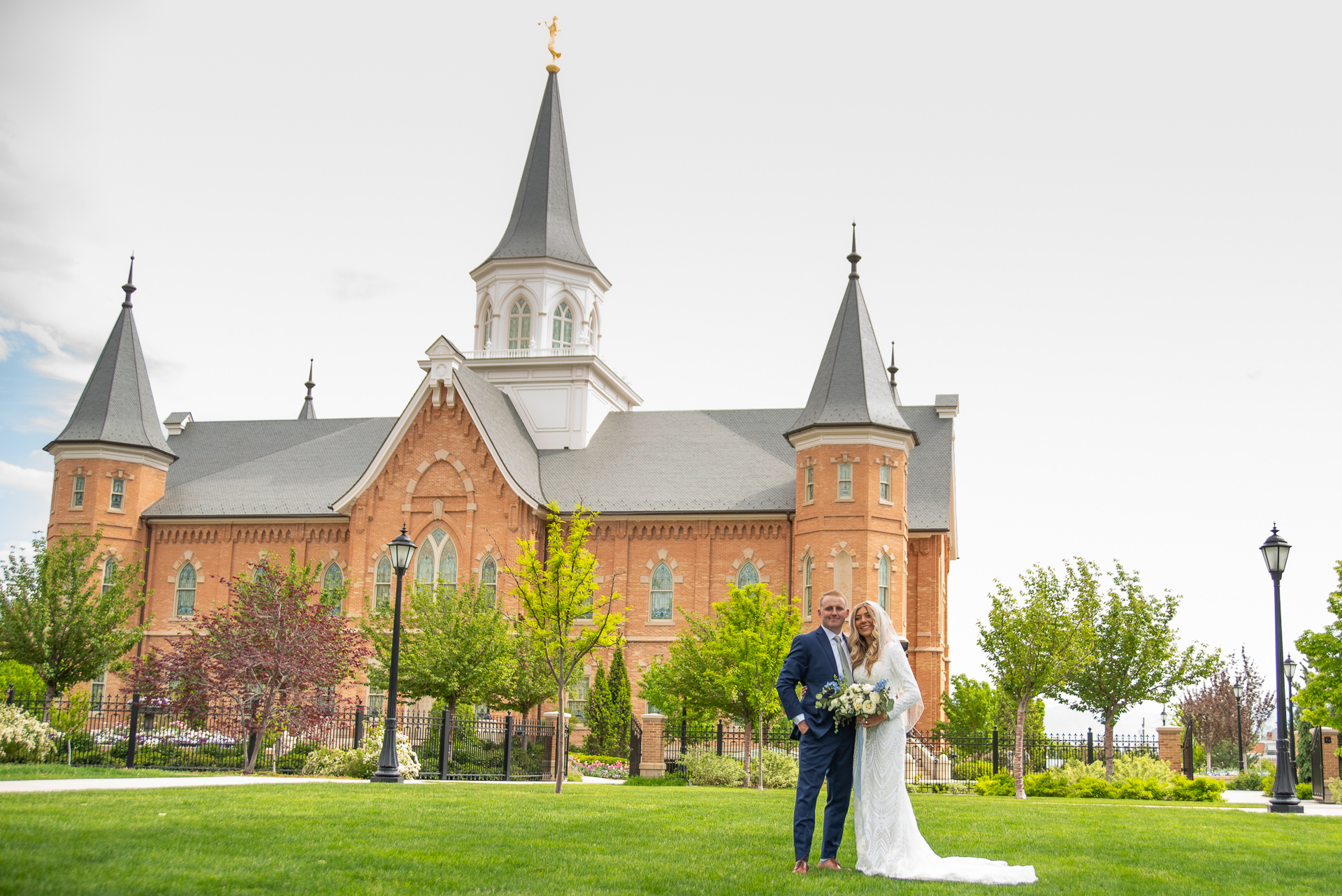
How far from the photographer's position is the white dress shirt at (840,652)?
379 inches

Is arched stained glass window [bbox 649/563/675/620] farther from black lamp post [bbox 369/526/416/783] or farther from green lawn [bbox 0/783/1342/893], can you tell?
green lawn [bbox 0/783/1342/893]

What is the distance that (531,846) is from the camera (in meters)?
10.1

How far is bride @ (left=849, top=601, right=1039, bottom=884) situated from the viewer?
357 inches

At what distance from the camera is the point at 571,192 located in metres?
49.2

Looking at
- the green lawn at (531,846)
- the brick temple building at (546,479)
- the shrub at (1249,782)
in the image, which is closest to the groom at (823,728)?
the green lawn at (531,846)

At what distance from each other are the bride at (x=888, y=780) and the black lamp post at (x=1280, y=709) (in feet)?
39.0

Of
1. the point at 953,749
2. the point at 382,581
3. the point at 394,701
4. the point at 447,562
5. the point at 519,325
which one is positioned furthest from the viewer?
the point at 519,325

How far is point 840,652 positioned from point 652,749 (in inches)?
833

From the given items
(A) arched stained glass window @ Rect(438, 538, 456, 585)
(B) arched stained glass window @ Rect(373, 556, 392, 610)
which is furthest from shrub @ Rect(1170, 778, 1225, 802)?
(B) arched stained glass window @ Rect(373, 556, 392, 610)

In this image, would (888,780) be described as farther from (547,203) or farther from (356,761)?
(547,203)

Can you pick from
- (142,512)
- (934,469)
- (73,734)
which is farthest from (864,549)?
(142,512)

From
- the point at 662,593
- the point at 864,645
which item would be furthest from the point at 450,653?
the point at 864,645

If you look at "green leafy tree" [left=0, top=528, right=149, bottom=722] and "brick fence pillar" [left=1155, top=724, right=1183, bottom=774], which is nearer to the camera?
"brick fence pillar" [left=1155, top=724, right=1183, bottom=774]

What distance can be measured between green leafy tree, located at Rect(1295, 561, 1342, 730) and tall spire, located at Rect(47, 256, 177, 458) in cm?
3667
